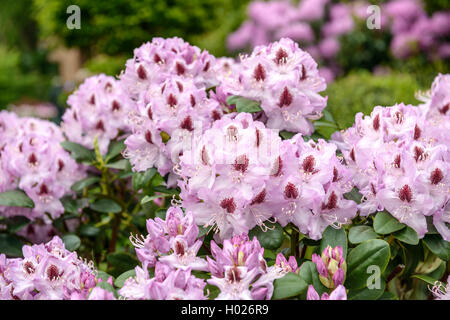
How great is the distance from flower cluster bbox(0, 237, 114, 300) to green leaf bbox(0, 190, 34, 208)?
0.44 meters

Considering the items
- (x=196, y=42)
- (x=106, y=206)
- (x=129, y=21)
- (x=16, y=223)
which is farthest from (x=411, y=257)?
(x=196, y=42)

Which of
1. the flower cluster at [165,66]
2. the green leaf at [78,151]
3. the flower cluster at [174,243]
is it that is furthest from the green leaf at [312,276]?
the green leaf at [78,151]

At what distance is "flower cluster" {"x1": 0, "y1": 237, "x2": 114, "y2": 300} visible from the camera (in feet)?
3.80

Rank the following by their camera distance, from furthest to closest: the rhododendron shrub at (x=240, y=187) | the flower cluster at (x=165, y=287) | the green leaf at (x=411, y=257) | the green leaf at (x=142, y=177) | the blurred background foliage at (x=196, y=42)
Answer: the blurred background foliage at (x=196, y=42) < the green leaf at (x=142, y=177) < the green leaf at (x=411, y=257) < the rhododendron shrub at (x=240, y=187) < the flower cluster at (x=165, y=287)

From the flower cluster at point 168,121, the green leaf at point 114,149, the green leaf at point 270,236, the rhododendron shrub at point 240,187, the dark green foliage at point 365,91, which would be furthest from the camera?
the dark green foliage at point 365,91

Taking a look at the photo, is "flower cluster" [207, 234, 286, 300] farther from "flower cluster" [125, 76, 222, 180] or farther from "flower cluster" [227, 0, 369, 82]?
"flower cluster" [227, 0, 369, 82]

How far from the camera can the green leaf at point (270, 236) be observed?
49.4 inches

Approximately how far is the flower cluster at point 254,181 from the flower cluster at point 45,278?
28 cm

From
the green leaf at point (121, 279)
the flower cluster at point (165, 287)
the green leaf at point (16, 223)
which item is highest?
the flower cluster at point (165, 287)

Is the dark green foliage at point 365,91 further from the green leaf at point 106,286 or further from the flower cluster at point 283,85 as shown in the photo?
the green leaf at point 106,286

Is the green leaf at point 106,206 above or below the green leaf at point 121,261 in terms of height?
above

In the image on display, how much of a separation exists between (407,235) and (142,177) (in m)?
0.77
